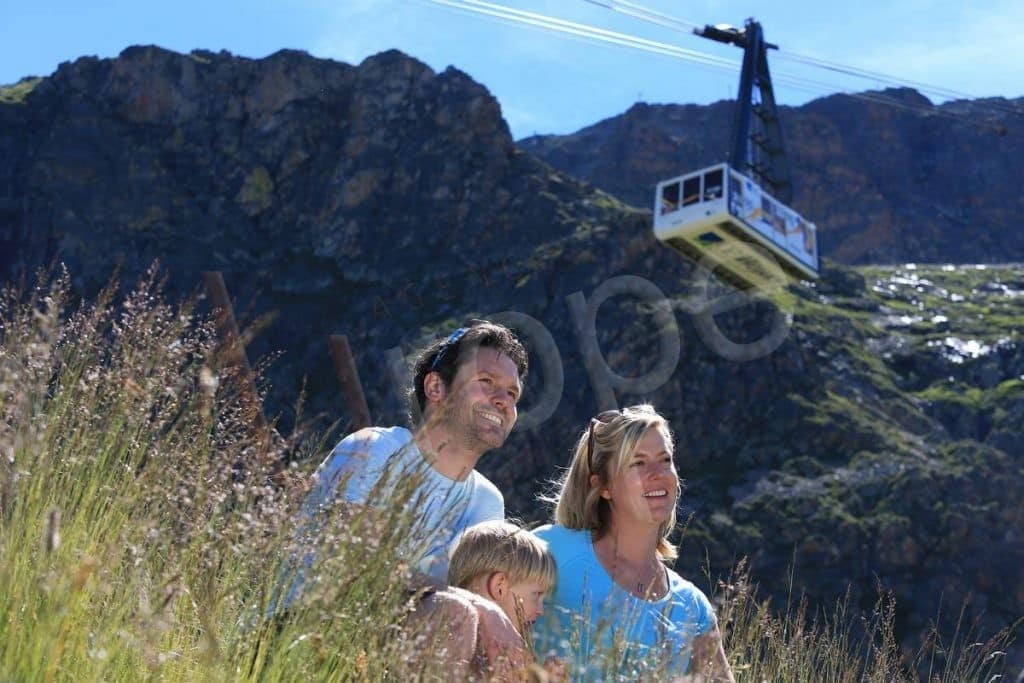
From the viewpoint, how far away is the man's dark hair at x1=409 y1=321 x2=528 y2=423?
4938mm

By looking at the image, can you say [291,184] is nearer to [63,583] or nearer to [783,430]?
[783,430]

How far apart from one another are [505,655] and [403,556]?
0.46 m

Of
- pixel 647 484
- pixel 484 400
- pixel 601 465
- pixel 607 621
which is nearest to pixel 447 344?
pixel 484 400

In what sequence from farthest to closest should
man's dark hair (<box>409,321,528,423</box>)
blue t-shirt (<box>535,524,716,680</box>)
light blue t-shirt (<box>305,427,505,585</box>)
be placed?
man's dark hair (<box>409,321,528,423</box>) → blue t-shirt (<box>535,524,716,680</box>) → light blue t-shirt (<box>305,427,505,585</box>)

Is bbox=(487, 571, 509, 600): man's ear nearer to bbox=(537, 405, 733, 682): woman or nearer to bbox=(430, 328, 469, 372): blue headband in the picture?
bbox=(537, 405, 733, 682): woman

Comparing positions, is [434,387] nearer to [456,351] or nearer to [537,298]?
[456,351]

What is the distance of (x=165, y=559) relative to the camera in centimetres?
328

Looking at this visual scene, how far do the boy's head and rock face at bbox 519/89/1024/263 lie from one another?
4969 inches

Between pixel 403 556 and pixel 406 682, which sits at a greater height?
pixel 403 556

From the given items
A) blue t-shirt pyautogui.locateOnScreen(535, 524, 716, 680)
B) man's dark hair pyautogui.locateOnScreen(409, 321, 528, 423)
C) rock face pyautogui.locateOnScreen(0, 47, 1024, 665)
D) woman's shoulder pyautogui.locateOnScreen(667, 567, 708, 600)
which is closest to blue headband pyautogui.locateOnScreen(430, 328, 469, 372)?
man's dark hair pyautogui.locateOnScreen(409, 321, 528, 423)

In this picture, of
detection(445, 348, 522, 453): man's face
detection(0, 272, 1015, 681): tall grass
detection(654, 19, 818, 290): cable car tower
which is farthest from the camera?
detection(654, 19, 818, 290): cable car tower

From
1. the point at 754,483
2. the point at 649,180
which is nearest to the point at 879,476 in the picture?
the point at 754,483

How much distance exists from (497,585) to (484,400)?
748mm

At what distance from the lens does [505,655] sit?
344cm
